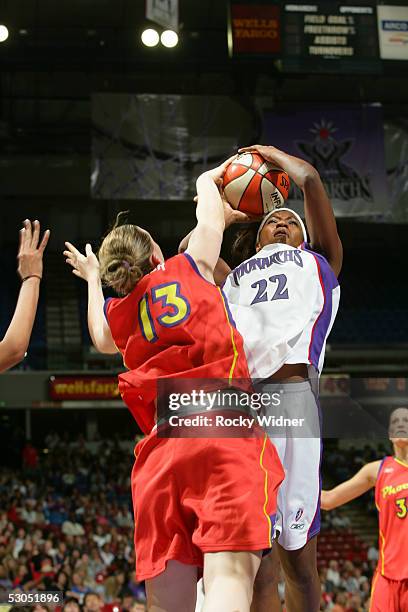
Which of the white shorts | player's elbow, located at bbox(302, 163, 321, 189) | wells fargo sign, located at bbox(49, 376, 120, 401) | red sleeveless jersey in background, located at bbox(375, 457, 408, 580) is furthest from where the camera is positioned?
wells fargo sign, located at bbox(49, 376, 120, 401)

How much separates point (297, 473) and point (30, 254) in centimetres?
150

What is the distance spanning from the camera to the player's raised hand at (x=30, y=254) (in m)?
3.47

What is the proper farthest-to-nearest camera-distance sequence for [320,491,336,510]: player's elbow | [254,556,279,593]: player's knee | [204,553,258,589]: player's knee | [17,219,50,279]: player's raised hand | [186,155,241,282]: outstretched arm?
[320,491,336,510]: player's elbow < [254,556,279,593]: player's knee < [17,219,50,279]: player's raised hand < [186,155,241,282]: outstretched arm < [204,553,258,589]: player's knee

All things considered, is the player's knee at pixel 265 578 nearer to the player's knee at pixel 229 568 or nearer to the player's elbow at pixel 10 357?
the player's knee at pixel 229 568

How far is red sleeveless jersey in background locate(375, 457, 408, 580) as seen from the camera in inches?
228

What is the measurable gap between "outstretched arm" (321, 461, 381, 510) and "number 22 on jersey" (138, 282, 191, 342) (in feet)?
10.2

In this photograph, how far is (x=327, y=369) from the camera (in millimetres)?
19000

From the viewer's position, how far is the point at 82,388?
1894cm

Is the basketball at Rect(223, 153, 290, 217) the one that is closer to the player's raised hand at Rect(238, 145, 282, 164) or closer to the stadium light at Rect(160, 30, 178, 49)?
the player's raised hand at Rect(238, 145, 282, 164)

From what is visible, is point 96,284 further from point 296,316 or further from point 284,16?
point 284,16

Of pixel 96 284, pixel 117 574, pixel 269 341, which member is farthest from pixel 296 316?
pixel 117 574

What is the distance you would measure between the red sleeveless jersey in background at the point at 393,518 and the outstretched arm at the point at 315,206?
2.59m

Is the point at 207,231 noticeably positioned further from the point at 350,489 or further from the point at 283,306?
the point at 350,489

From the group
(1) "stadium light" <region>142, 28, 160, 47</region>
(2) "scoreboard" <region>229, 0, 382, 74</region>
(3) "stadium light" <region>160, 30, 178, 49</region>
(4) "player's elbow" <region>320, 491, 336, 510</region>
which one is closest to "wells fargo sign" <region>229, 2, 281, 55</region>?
(2) "scoreboard" <region>229, 0, 382, 74</region>
